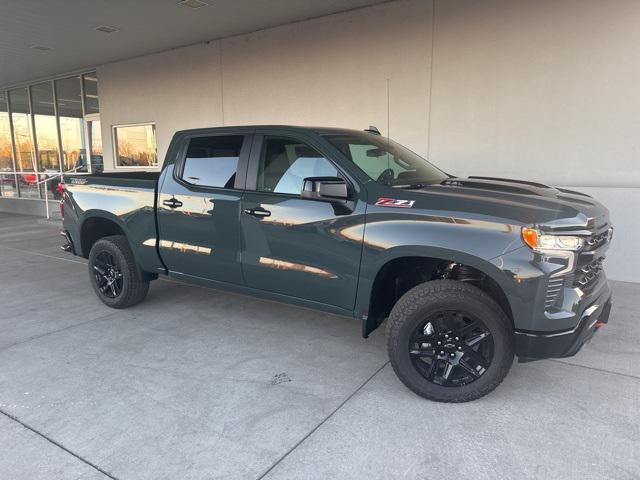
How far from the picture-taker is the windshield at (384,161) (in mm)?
3777

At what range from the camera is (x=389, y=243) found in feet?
10.8

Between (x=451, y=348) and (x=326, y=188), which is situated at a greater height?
(x=326, y=188)

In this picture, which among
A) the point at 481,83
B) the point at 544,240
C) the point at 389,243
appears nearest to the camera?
the point at 544,240

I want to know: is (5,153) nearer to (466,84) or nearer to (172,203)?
(172,203)

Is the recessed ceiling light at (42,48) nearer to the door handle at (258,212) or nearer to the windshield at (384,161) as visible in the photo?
the door handle at (258,212)

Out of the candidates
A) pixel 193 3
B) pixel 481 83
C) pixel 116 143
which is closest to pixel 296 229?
pixel 481 83

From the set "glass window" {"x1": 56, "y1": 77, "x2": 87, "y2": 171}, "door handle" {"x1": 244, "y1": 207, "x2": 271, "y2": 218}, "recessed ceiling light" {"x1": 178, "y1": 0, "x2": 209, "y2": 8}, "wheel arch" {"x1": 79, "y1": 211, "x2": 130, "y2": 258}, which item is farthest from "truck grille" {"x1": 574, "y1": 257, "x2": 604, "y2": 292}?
"glass window" {"x1": 56, "y1": 77, "x2": 87, "y2": 171}

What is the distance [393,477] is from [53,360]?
3.02 m

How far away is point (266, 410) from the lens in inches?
123

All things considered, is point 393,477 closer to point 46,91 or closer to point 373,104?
point 373,104

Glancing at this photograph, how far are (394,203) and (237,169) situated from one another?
1.57 meters

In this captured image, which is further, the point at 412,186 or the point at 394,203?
the point at 412,186

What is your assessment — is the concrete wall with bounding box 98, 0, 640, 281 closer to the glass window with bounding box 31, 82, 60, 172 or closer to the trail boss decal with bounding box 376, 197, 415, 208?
the trail boss decal with bounding box 376, 197, 415, 208

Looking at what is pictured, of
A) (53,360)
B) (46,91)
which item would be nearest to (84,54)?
(46,91)
